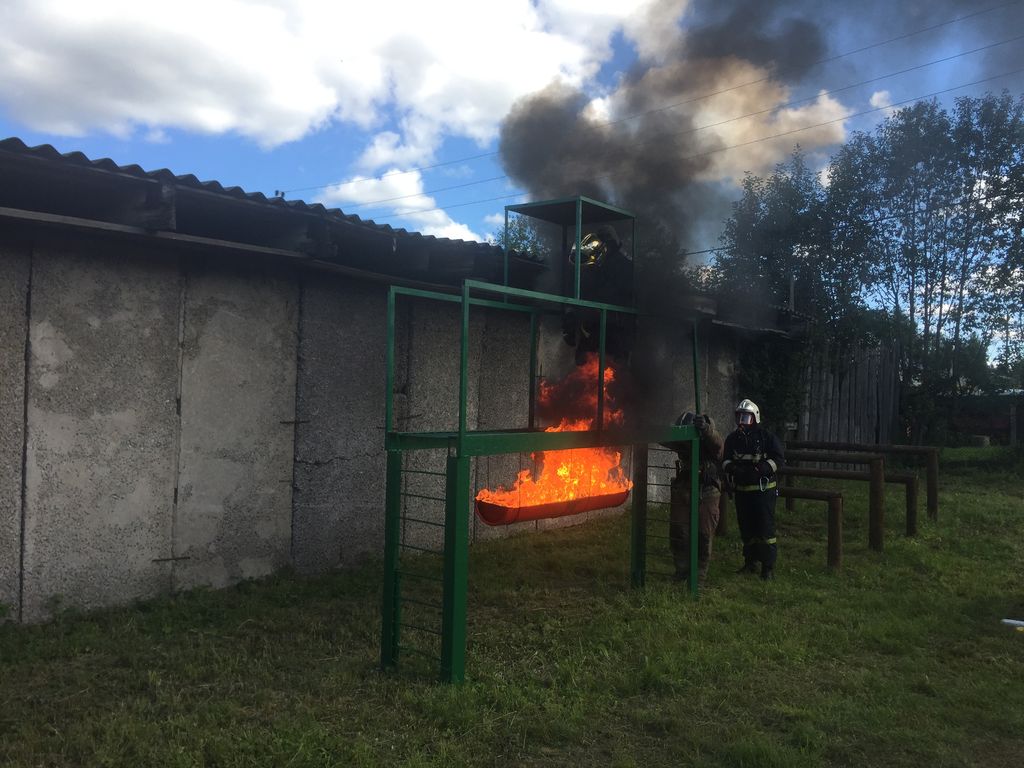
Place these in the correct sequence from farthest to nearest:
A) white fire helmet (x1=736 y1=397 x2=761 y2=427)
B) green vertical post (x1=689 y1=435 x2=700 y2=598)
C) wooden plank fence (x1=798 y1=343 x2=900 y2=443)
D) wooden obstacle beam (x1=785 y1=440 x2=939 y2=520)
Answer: wooden plank fence (x1=798 y1=343 x2=900 y2=443)
wooden obstacle beam (x1=785 y1=440 x2=939 y2=520)
white fire helmet (x1=736 y1=397 x2=761 y2=427)
green vertical post (x1=689 y1=435 x2=700 y2=598)

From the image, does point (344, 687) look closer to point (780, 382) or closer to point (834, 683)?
point (834, 683)

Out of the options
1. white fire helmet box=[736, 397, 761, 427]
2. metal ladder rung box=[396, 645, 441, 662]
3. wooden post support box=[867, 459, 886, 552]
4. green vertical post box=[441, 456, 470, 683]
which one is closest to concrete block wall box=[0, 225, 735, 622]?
white fire helmet box=[736, 397, 761, 427]

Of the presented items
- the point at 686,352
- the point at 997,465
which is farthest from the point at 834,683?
the point at 997,465

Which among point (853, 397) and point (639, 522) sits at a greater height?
point (853, 397)

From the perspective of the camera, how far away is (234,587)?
267 inches

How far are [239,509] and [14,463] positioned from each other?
1.86m

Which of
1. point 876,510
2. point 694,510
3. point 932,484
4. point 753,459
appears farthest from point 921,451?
point 694,510

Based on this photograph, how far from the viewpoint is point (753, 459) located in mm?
8047

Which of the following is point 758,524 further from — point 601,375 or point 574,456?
point 601,375

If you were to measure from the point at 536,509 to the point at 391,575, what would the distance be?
62.0 inches

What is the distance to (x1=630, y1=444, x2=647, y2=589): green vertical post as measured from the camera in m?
7.19

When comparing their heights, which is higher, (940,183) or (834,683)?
(940,183)

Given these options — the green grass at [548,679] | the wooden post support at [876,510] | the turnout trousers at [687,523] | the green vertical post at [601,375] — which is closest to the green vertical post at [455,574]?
the green grass at [548,679]

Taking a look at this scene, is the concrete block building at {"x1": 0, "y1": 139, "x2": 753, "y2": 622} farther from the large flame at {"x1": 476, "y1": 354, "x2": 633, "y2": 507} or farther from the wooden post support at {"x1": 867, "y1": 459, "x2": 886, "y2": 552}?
the wooden post support at {"x1": 867, "y1": 459, "x2": 886, "y2": 552}
